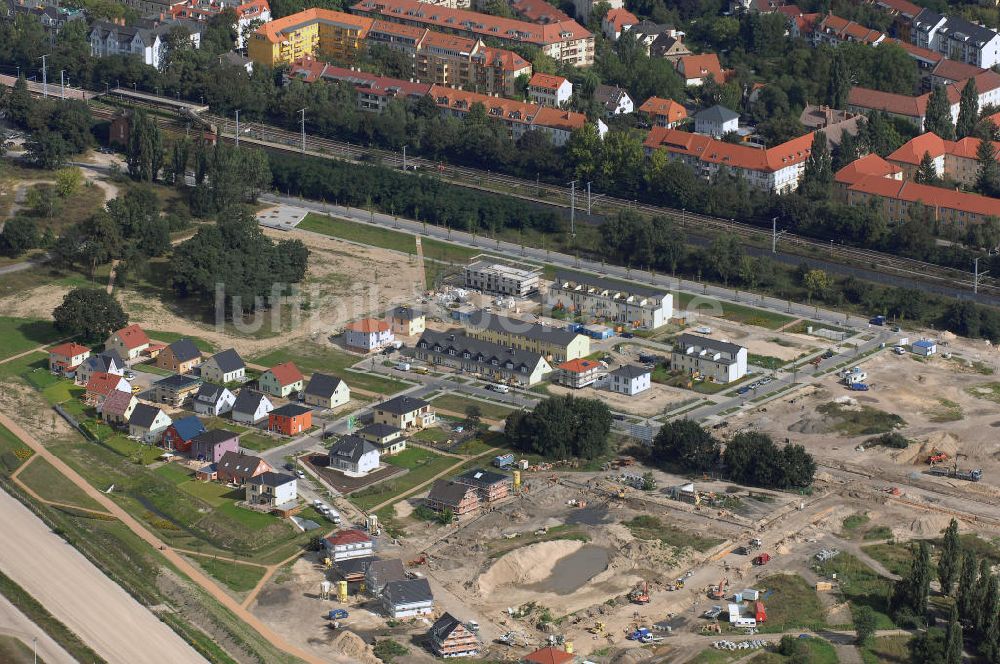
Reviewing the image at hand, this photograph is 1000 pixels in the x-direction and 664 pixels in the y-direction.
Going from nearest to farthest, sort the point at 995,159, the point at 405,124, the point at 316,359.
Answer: the point at 316,359 → the point at 995,159 → the point at 405,124

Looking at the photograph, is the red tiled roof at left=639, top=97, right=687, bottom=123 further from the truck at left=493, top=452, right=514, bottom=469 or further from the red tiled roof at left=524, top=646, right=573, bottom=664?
the red tiled roof at left=524, top=646, right=573, bottom=664

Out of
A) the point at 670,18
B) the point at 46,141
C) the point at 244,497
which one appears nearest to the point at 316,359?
the point at 244,497

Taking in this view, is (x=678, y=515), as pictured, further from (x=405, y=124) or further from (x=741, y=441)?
(x=405, y=124)

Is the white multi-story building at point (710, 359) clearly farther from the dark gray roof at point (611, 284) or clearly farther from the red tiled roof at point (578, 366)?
the dark gray roof at point (611, 284)

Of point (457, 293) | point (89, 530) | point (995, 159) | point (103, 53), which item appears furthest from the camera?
point (103, 53)

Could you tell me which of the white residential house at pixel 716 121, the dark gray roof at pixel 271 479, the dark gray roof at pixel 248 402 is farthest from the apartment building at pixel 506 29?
the dark gray roof at pixel 271 479

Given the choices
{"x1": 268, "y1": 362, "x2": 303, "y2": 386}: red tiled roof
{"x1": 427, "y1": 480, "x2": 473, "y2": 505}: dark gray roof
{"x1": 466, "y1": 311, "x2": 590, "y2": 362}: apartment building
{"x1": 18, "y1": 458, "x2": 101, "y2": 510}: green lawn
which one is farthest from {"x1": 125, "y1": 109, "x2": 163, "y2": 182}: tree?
{"x1": 427, "y1": 480, "x2": 473, "y2": 505}: dark gray roof
